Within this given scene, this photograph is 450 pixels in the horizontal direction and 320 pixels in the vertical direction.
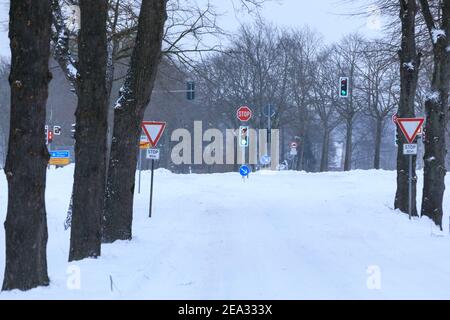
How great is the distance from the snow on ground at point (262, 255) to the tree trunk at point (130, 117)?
65 cm

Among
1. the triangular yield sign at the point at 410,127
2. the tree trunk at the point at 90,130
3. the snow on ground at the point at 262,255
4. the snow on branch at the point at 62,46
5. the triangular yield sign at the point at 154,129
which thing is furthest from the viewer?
the triangular yield sign at the point at 154,129

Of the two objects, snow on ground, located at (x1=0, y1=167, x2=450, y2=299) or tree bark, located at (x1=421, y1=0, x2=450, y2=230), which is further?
tree bark, located at (x1=421, y1=0, x2=450, y2=230)

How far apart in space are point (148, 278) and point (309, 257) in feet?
11.1

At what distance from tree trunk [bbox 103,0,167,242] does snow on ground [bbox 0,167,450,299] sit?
0.65 m

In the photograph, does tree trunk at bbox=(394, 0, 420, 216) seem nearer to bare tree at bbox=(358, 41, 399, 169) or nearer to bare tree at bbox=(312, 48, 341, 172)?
bare tree at bbox=(358, 41, 399, 169)

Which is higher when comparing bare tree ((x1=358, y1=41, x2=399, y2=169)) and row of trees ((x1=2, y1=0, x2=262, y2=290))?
bare tree ((x1=358, y1=41, x2=399, y2=169))

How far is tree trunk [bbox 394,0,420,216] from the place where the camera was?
17.5 meters

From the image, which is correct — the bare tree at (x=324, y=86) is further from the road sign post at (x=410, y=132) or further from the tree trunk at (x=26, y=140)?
the tree trunk at (x=26, y=140)

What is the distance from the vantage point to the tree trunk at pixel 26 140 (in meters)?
7.16

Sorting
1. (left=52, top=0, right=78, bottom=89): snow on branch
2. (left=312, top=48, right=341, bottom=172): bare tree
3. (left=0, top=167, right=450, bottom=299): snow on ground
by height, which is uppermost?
(left=312, top=48, right=341, bottom=172): bare tree

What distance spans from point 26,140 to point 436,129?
12507mm

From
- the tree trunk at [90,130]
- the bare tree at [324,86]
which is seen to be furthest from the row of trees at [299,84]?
the tree trunk at [90,130]
